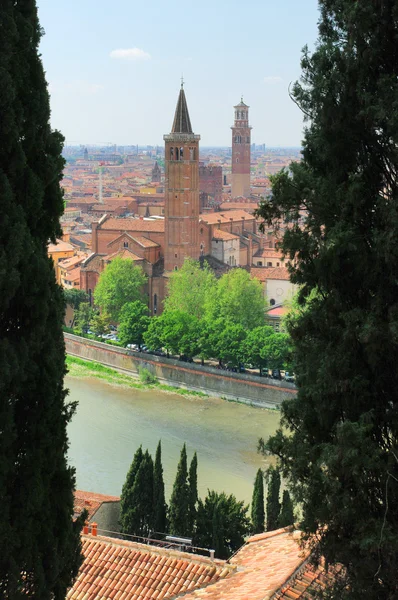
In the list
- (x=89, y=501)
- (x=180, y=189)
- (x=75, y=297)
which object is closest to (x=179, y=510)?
(x=89, y=501)

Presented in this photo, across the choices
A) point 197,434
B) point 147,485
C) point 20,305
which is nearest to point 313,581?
point 20,305

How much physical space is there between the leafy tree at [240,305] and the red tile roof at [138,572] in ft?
67.4

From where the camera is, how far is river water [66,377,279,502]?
58.2 feet

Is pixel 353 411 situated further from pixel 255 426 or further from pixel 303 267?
pixel 255 426

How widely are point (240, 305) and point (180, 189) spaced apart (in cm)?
692

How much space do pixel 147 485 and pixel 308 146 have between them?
28.1 feet

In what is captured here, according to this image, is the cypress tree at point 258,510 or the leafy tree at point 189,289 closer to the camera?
the cypress tree at point 258,510

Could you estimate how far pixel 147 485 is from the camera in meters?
13.1

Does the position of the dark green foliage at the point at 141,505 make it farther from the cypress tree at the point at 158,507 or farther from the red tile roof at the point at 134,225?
the red tile roof at the point at 134,225

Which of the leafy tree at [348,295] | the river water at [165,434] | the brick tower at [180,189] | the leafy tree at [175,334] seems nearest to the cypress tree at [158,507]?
the river water at [165,434]

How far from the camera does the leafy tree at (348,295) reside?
4633 millimetres

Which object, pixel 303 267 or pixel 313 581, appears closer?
pixel 303 267

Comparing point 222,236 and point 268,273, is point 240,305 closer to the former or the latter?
point 268,273

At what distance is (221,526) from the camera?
12625mm
